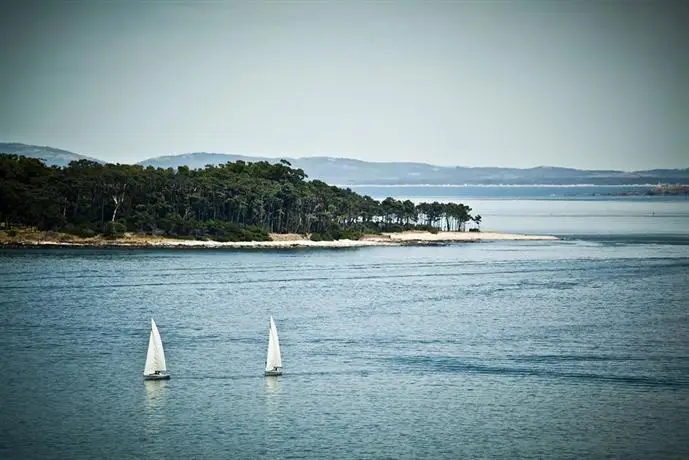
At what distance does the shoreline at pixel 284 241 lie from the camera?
129625 mm

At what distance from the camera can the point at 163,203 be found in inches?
5650

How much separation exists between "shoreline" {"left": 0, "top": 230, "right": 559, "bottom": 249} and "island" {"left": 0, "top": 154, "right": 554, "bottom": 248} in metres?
0.16

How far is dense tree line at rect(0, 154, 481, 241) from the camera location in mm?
135250

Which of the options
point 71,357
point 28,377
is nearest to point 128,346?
point 71,357

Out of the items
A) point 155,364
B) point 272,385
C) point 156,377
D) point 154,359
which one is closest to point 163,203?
point 156,377

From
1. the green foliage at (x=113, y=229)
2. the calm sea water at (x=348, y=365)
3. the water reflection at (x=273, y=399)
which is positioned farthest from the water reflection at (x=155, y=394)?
the green foliage at (x=113, y=229)

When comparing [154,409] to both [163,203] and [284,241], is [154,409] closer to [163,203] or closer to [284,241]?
[163,203]

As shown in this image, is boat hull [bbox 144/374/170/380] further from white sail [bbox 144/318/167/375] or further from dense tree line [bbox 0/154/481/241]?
dense tree line [bbox 0/154/481/241]

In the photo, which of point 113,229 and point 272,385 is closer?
point 272,385

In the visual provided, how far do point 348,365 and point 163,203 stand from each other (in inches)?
3736

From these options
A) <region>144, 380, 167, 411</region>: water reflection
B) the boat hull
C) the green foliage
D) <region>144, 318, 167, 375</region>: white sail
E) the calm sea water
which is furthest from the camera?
the green foliage

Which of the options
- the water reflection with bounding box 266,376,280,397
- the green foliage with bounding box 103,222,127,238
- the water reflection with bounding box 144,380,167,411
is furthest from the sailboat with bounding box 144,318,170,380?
the green foliage with bounding box 103,222,127,238

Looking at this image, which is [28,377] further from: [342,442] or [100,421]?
[342,442]

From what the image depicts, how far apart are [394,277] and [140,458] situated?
216 feet
